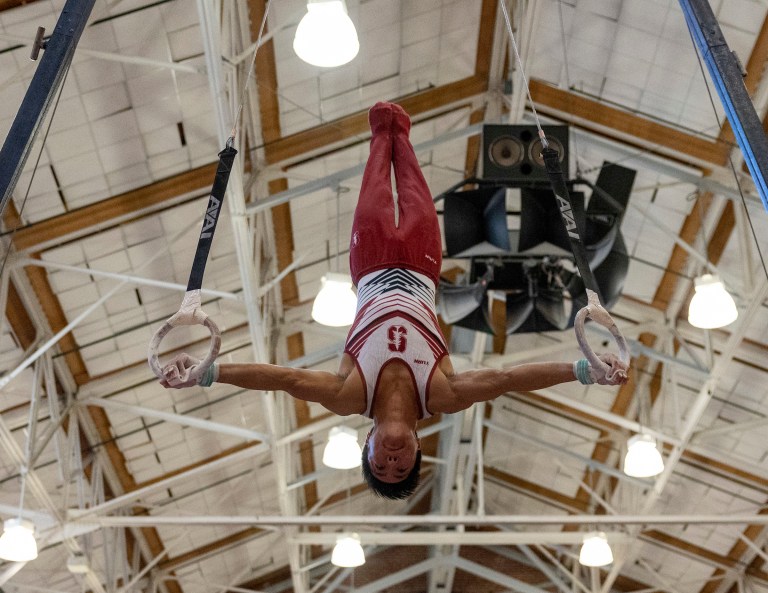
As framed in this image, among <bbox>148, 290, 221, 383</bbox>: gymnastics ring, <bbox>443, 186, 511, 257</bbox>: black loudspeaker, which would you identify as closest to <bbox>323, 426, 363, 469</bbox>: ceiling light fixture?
<bbox>443, 186, 511, 257</bbox>: black loudspeaker

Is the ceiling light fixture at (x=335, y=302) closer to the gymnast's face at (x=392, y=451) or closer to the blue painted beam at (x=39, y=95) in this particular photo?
the gymnast's face at (x=392, y=451)

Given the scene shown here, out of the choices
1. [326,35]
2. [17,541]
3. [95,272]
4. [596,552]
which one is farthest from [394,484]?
[596,552]

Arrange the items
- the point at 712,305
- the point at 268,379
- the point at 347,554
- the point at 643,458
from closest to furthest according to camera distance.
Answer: the point at 268,379 < the point at 712,305 < the point at 643,458 < the point at 347,554

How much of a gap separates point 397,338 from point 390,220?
2.01 feet

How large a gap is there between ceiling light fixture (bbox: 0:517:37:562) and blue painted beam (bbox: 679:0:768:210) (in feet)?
22.1

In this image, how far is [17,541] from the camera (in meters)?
8.08

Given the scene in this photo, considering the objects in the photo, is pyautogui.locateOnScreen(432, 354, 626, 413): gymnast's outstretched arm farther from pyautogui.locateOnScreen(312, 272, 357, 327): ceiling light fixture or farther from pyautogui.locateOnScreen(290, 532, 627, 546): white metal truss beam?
pyautogui.locateOnScreen(290, 532, 627, 546): white metal truss beam

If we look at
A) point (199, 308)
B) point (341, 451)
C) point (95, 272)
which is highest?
point (95, 272)

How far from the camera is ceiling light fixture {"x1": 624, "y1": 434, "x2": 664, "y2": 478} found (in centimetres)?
942

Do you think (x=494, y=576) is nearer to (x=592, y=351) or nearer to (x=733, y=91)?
(x=733, y=91)

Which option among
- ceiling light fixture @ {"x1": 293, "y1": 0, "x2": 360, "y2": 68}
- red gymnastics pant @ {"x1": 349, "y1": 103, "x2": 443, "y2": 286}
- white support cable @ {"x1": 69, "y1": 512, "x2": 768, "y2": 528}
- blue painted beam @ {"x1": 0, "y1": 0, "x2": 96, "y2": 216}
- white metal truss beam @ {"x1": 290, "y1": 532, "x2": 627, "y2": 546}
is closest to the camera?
blue painted beam @ {"x1": 0, "y1": 0, "x2": 96, "y2": 216}

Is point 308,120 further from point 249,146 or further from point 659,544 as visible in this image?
point 659,544

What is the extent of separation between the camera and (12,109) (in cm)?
695

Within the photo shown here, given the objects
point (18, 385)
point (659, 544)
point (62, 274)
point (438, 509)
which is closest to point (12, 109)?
point (62, 274)
